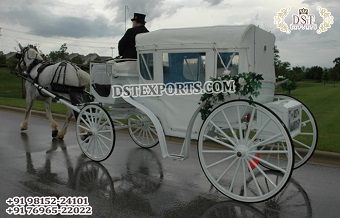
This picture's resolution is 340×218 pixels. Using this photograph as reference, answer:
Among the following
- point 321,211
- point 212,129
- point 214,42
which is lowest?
point 321,211

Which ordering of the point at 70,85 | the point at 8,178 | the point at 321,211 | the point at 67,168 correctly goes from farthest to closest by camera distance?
the point at 70,85 → the point at 67,168 → the point at 8,178 → the point at 321,211

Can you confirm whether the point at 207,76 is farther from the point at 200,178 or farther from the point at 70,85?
the point at 70,85

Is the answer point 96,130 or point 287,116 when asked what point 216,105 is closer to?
point 287,116

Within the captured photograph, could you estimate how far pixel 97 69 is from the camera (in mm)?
6465

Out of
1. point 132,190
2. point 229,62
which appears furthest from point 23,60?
point 229,62

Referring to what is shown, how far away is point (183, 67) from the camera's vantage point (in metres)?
5.12

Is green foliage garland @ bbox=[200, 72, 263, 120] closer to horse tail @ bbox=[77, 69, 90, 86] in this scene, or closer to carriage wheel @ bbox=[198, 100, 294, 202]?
carriage wheel @ bbox=[198, 100, 294, 202]

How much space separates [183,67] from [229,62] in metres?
0.78

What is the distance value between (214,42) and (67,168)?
3.42 metres

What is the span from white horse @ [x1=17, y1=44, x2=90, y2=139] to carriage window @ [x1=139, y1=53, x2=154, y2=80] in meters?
2.68

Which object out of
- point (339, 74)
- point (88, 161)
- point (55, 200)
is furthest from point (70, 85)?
point (339, 74)

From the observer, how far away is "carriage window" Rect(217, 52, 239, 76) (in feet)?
A: 15.3

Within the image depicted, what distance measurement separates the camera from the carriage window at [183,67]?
4961 mm

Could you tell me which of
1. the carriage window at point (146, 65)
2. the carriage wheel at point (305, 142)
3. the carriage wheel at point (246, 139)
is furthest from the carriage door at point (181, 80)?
the carriage wheel at point (305, 142)
